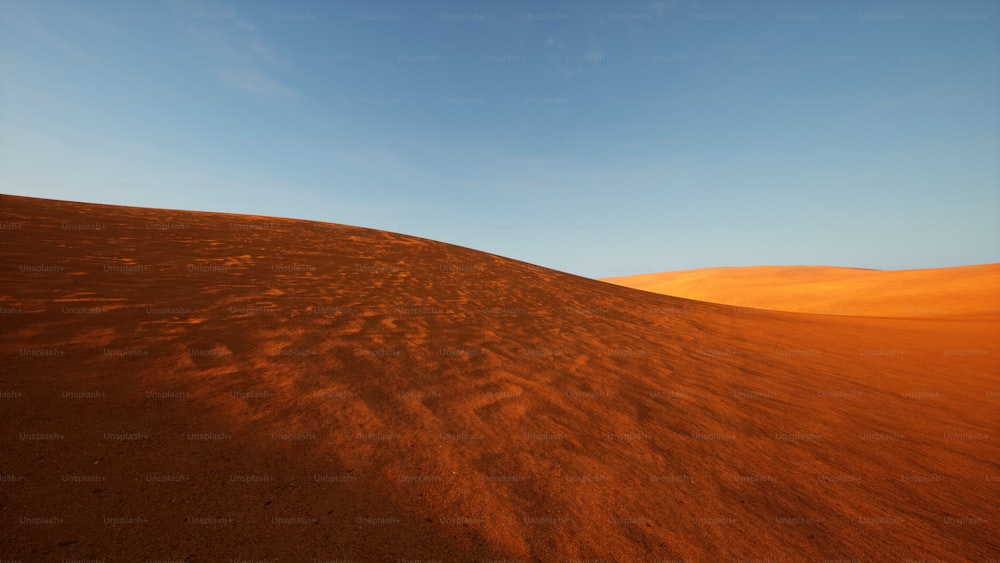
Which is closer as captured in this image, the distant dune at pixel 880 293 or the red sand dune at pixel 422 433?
the red sand dune at pixel 422 433

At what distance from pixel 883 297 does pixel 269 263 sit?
35.1 m

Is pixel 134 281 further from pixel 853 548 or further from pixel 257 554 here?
pixel 853 548

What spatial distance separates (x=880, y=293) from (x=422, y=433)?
1387 inches

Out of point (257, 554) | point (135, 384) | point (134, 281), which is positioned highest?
point (134, 281)

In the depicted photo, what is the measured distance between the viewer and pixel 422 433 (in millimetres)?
4145

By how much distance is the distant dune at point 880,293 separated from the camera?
63.4ft

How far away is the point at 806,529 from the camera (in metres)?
3.25

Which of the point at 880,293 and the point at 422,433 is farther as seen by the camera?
the point at 880,293

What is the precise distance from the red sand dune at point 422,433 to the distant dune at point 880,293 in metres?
15.8

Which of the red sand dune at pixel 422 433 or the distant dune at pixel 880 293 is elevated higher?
the distant dune at pixel 880 293

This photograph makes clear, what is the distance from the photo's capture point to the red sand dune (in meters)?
2.86

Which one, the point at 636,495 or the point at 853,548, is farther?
the point at 636,495

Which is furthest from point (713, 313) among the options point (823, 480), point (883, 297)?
point (883, 297)

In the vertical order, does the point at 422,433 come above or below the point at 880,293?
below
